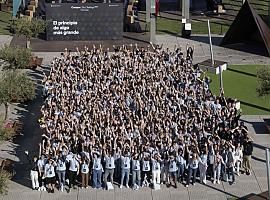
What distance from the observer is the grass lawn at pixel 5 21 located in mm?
46809

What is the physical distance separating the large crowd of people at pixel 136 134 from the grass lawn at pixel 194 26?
16.5 meters

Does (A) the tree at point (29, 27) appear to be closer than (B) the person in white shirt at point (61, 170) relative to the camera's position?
No

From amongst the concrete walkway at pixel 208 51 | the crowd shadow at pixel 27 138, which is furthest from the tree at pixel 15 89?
the concrete walkway at pixel 208 51

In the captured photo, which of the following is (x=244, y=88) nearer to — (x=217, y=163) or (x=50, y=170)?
(x=217, y=163)

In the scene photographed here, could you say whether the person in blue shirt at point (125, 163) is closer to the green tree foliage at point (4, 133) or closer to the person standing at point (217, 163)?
the person standing at point (217, 163)

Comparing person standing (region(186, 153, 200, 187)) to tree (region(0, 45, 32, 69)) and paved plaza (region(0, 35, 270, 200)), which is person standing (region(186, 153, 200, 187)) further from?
tree (region(0, 45, 32, 69))

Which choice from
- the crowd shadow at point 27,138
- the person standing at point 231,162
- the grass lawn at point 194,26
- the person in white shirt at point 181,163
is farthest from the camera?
the grass lawn at point 194,26

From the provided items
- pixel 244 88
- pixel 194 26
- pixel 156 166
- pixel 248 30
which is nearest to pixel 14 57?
pixel 244 88

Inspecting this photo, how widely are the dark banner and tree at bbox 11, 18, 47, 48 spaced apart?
1590 mm

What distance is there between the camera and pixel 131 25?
47750 mm

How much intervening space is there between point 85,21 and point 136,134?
2106 cm

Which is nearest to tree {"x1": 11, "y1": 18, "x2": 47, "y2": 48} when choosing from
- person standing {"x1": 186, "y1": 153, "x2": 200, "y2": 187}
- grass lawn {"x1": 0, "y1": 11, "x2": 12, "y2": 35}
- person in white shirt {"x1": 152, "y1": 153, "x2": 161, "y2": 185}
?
grass lawn {"x1": 0, "y1": 11, "x2": 12, "y2": 35}

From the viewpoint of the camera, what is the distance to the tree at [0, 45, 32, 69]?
116ft

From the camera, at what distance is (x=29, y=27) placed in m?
41.9
